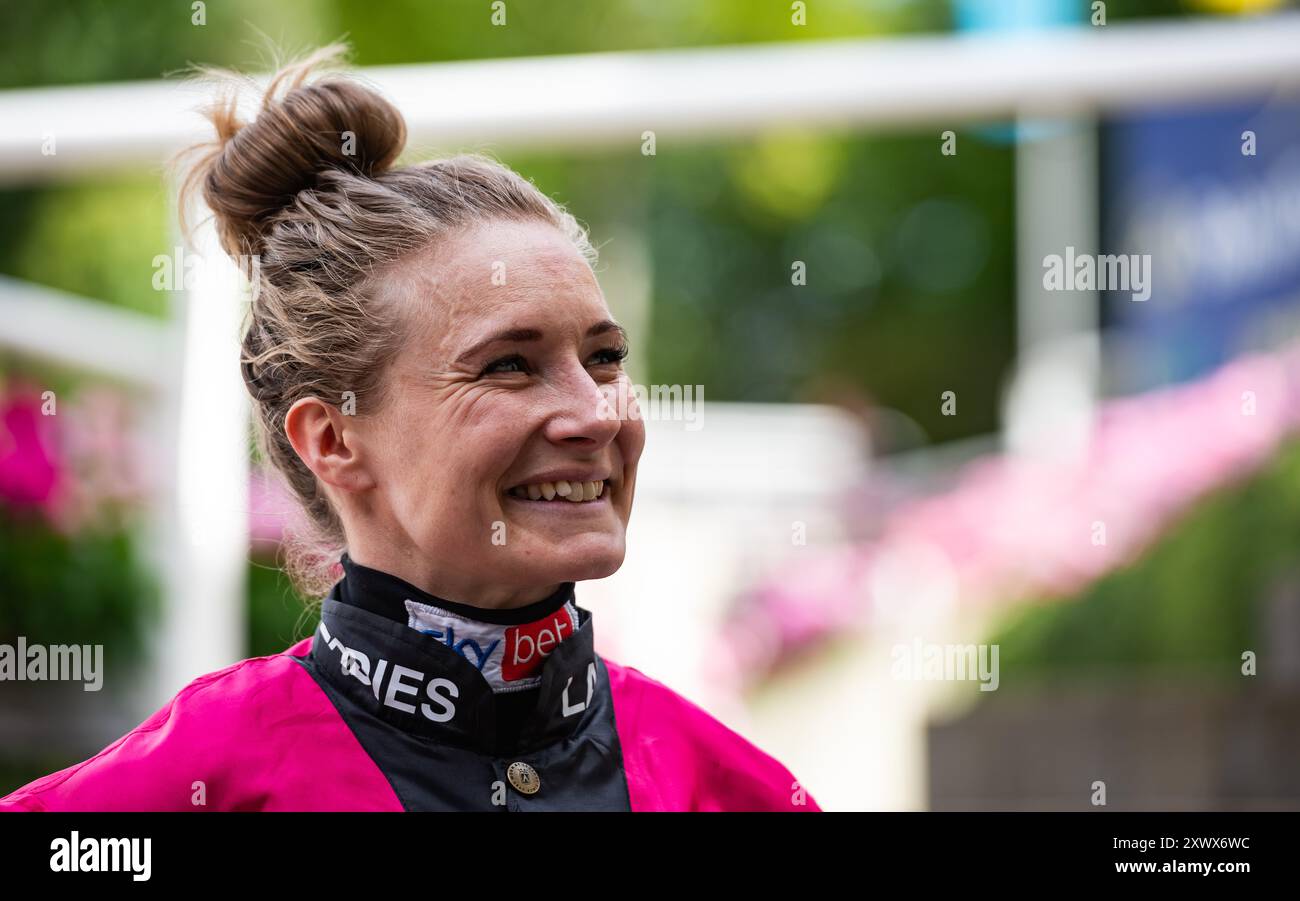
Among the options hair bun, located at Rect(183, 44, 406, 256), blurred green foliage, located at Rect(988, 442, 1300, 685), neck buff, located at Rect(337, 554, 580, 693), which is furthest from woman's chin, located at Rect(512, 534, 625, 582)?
blurred green foliage, located at Rect(988, 442, 1300, 685)

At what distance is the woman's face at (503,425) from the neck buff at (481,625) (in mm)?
25

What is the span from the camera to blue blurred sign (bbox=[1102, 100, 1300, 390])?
6.69 m

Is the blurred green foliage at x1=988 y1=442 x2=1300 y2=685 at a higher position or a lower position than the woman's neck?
lower

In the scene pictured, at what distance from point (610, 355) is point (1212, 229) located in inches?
240

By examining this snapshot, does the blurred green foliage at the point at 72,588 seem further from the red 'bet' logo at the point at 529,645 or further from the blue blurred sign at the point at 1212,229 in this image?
the blue blurred sign at the point at 1212,229

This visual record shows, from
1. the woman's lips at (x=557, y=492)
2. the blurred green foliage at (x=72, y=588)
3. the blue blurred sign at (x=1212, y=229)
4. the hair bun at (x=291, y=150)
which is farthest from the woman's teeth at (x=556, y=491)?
the blue blurred sign at (x=1212, y=229)

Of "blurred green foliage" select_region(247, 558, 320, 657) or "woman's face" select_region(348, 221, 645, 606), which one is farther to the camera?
"blurred green foliage" select_region(247, 558, 320, 657)

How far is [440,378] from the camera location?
1.83 metres

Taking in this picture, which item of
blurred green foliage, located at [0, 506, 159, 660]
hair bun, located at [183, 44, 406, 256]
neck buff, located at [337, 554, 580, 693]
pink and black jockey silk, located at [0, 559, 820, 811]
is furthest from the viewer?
blurred green foliage, located at [0, 506, 159, 660]

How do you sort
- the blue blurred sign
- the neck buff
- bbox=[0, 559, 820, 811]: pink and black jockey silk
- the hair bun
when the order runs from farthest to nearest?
1. the blue blurred sign
2. the hair bun
3. the neck buff
4. bbox=[0, 559, 820, 811]: pink and black jockey silk

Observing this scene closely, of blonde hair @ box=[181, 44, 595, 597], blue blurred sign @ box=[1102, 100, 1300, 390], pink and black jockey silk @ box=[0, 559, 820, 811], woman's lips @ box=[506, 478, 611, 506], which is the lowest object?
pink and black jockey silk @ box=[0, 559, 820, 811]

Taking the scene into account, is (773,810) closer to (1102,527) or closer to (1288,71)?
(1288,71)

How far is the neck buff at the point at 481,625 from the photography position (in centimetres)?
186

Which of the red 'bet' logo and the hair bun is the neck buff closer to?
the red 'bet' logo
